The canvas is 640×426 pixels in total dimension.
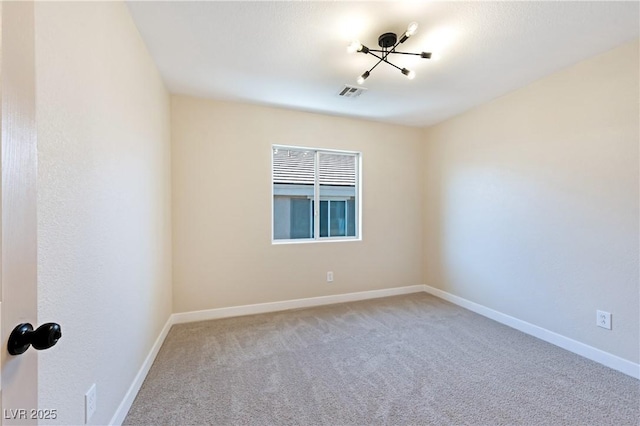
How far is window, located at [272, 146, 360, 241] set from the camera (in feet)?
11.3

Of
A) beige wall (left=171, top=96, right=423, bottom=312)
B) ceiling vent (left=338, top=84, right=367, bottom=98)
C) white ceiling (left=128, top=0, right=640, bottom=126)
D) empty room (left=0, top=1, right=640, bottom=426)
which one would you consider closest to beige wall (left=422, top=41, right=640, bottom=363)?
empty room (left=0, top=1, right=640, bottom=426)

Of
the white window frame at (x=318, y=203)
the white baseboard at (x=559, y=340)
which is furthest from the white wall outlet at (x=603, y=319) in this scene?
the white window frame at (x=318, y=203)

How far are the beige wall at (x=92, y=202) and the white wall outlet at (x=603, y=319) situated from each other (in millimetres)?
3453

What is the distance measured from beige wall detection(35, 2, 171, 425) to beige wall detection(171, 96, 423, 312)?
0.84 meters

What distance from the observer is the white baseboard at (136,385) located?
1502mm

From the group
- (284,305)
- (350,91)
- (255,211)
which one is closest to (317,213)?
(255,211)

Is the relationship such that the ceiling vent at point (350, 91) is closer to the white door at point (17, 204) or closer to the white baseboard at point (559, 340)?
the white door at point (17, 204)

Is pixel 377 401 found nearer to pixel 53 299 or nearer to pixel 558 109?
pixel 53 299

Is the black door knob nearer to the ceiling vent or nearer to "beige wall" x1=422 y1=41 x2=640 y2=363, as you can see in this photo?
the ceiling vent

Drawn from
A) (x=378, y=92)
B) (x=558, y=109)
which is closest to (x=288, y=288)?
(x=378, y=92)

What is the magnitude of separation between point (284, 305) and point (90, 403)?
7.24ft

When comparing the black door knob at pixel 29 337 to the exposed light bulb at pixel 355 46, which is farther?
the exposed light bulb at pixel 355 46

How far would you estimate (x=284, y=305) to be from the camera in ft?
10.8

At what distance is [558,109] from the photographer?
2.43 metres
